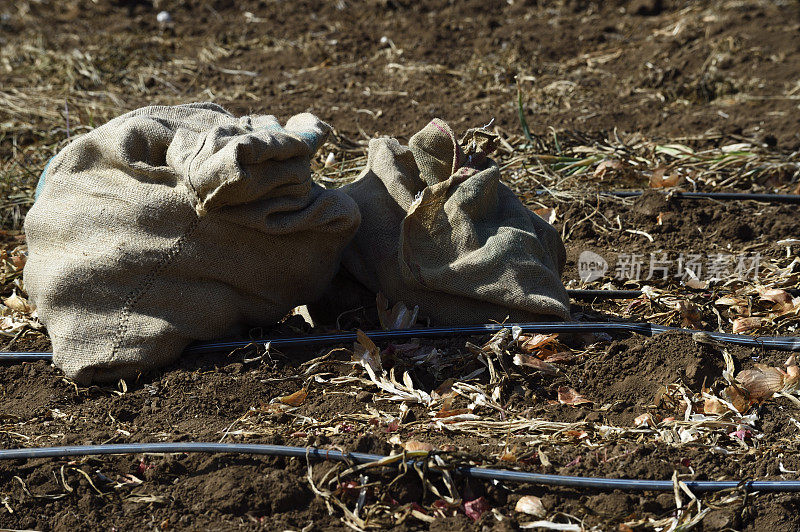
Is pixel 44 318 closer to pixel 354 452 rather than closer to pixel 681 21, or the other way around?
pixel 354 452

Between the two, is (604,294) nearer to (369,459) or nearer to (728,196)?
(728,196)

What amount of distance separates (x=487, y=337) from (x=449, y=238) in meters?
0.32

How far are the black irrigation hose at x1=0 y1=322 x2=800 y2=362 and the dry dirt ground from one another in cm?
4

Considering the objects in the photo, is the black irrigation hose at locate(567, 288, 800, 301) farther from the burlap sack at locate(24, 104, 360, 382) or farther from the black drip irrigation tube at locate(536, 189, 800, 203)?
the burlap sack at locate(24, 104, 360, 382)

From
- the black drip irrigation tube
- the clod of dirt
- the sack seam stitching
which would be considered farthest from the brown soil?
the black drip irrigation tube

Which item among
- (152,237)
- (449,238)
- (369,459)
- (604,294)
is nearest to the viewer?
(369,459)

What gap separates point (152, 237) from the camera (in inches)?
96.5

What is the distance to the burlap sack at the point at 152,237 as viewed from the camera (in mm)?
2424

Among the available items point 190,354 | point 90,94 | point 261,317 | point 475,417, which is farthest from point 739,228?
point 90,94

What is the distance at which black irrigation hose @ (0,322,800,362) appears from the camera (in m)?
2.61

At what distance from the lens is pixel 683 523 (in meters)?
1.92

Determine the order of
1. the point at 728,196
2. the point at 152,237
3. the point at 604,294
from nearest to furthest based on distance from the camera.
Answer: the point at 152,237, the point at 604,294, the point at 728,196

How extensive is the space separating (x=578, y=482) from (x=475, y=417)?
1.32ft

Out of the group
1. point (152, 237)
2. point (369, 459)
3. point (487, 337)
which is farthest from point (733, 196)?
point (152, 237)
